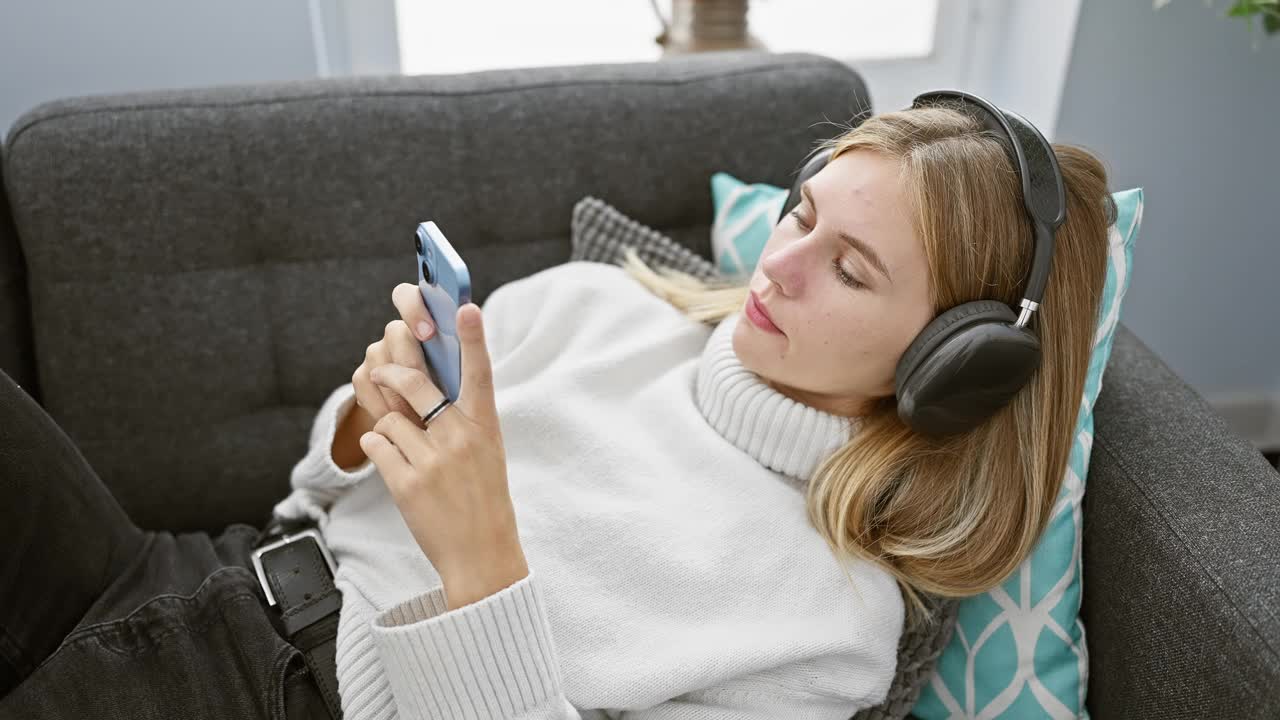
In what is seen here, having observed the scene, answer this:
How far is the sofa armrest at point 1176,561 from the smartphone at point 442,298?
69 cm

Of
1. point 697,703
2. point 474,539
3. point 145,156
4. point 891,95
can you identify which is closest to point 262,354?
point 145,156

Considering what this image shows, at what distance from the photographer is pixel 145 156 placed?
4.29 feet

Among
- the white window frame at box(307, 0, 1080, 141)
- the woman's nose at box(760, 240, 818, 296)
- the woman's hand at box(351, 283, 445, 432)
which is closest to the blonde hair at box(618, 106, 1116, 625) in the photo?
the woman's nose at box(760, 240, 818, 296)

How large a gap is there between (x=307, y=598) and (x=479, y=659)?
0.92 feet

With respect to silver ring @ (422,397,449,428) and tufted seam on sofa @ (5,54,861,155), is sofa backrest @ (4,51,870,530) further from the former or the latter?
silver ring @ (422,397,449,428)

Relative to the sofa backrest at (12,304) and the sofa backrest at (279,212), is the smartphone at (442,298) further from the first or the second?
the sofa backrest at (12,304)

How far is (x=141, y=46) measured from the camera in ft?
5.73

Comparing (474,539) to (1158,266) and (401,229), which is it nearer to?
(401,229)

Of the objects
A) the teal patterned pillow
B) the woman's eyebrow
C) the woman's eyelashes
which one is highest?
the woman's eyebrow

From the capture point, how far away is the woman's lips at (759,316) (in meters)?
1.10

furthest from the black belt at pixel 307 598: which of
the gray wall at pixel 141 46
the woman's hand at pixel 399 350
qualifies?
the gray wall at pixel 141 46

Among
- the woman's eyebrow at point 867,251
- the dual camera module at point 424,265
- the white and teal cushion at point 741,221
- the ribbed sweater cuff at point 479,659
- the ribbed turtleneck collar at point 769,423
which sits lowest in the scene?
the ribbed sweater cuff at point 479,659

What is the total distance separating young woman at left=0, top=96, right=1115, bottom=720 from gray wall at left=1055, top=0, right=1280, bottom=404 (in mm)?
895

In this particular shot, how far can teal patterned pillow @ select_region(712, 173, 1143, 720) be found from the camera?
3.65 ft
